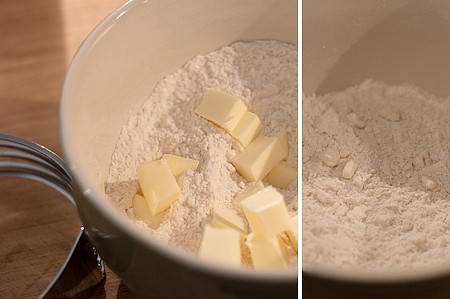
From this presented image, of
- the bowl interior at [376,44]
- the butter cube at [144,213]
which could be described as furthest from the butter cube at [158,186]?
the bowl interior at [376,44]

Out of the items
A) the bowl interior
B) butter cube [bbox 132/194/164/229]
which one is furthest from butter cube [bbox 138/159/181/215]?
the bowl interior

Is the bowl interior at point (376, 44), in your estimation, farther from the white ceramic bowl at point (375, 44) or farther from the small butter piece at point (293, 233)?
the small butter piece at point (293, 233)

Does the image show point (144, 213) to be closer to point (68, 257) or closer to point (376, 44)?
point (68, 257)

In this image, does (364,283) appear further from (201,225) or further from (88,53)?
(88,53)

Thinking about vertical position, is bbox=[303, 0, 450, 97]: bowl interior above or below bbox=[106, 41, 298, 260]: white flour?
above

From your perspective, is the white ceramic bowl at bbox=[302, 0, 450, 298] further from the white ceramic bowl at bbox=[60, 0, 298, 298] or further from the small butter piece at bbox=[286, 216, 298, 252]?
the small butter piece at bbox=[286, 216, 298, 252]

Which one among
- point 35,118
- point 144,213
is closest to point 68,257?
point 144,213
